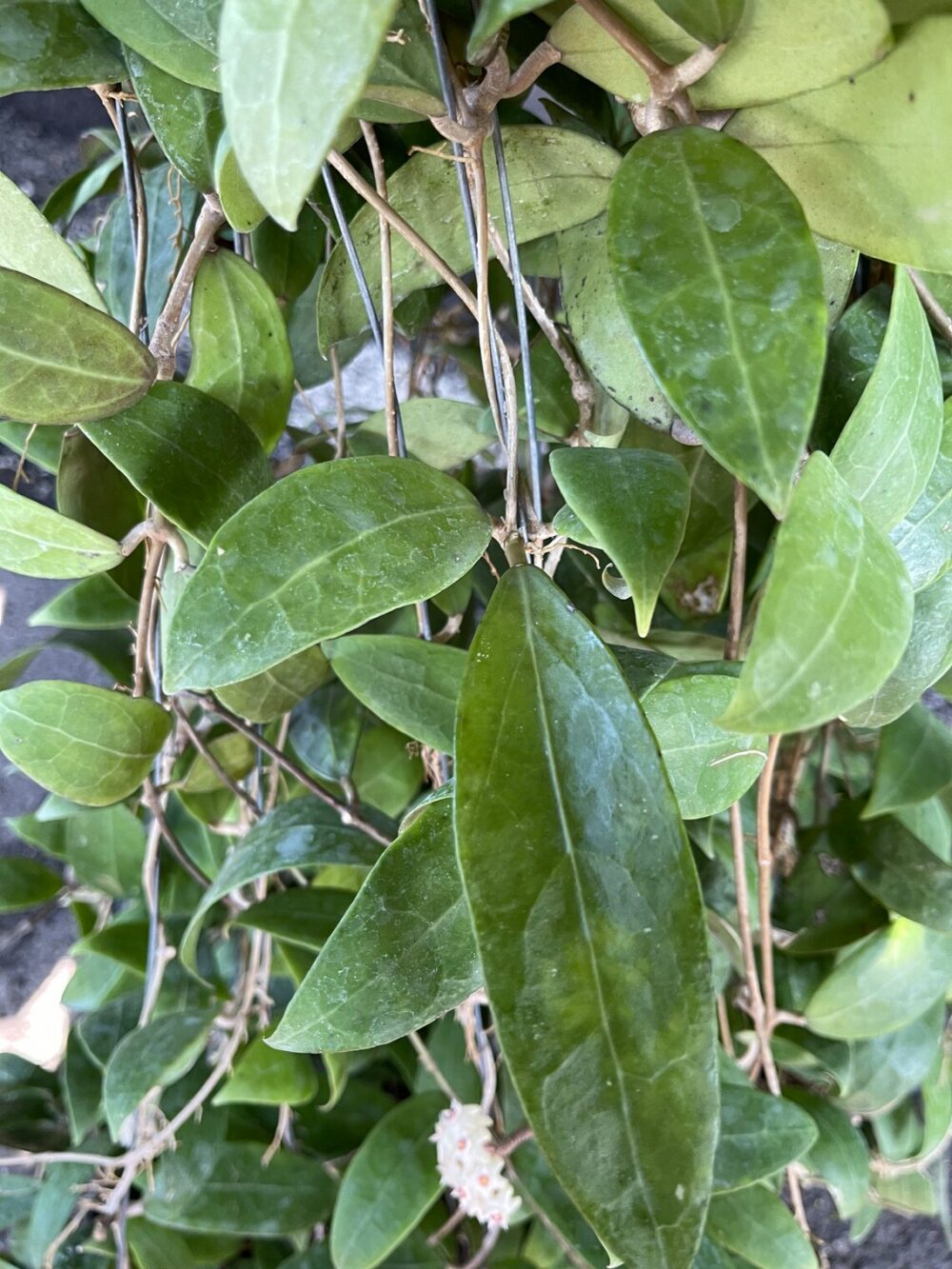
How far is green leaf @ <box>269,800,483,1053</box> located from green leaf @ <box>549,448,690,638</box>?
120 mm

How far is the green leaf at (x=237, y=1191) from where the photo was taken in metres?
0.68

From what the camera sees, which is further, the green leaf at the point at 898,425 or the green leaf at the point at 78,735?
the green leaf at the point at 78,735

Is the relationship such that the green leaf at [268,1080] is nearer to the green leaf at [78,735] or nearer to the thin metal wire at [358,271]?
the green leaf at [78,735]

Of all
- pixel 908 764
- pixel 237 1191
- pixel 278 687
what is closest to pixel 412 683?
pixel 278 687

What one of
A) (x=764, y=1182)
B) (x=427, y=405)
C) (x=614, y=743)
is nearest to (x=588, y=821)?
(x=614, y=743)

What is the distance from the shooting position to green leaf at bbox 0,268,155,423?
33 cm

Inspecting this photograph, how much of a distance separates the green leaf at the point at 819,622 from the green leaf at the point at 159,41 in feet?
0.85

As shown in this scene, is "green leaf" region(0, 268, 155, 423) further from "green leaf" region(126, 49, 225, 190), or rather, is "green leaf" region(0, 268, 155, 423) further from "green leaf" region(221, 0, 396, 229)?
"green leaf" region(221, 0, 396, 229)

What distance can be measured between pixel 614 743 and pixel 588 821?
2 centimetres

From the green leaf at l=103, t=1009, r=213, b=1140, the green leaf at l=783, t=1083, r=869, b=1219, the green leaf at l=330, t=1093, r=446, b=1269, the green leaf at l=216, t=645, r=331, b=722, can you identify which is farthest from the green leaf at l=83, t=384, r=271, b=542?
the green leaf at l=783, t=1083, r=869, b=1219

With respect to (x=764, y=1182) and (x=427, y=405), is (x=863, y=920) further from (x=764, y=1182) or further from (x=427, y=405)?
(x=427, y=405)

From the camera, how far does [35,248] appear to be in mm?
373

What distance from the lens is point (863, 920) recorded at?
66 centimetres

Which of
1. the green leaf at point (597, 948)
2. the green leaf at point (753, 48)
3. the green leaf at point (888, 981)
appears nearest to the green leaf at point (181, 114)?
the green leaf at point (753, 48)
